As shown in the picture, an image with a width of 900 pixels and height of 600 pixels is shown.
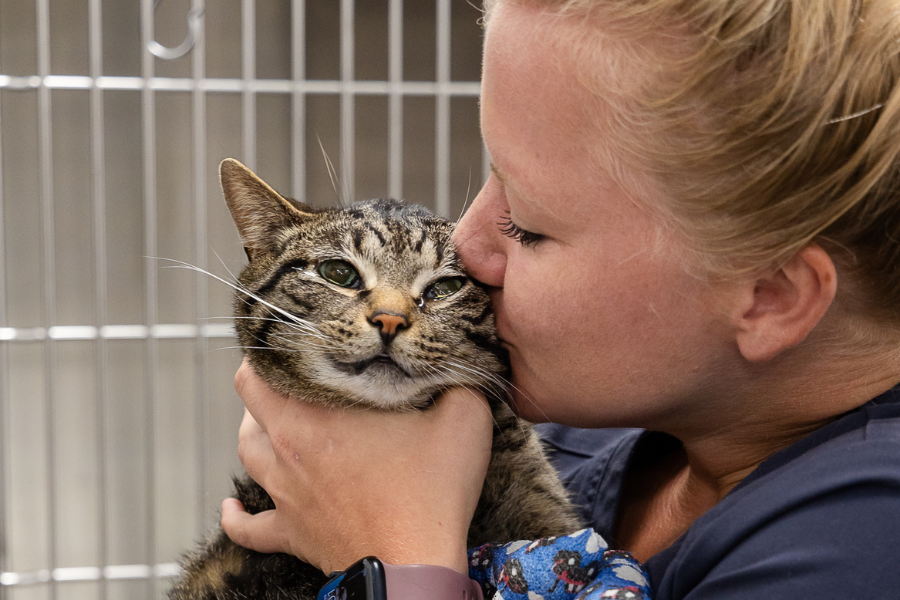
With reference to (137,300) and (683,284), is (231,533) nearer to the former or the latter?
(683,284)

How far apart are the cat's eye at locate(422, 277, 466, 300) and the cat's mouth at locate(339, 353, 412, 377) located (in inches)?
4.9

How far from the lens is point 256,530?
3.04 feet

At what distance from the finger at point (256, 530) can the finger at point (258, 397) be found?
0.37ft

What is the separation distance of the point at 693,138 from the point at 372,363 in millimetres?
440

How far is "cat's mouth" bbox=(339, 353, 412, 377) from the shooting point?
0.89 m

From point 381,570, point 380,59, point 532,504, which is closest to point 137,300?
point 380,59

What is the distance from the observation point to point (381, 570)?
693 millimetres

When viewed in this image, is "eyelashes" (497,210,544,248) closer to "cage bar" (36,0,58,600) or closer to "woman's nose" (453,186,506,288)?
"woman's nose" (453,186,506,288)

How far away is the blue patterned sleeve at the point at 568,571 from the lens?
0.69m

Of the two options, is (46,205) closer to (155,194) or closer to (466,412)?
(155,194)

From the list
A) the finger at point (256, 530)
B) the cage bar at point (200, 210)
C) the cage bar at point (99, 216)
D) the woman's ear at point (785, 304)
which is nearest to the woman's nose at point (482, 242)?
the woman's ear at point (785, 304)

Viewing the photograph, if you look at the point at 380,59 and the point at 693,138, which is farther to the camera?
the point at 380,59

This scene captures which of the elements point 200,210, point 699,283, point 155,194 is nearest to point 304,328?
point 699,283

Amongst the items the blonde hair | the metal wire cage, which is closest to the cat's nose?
the blonde hair
